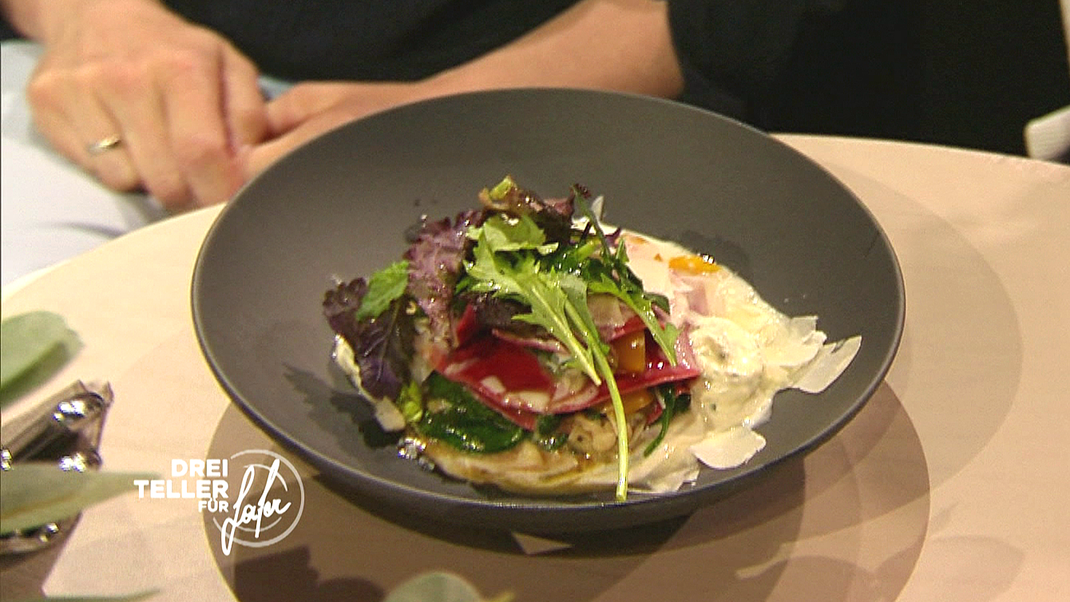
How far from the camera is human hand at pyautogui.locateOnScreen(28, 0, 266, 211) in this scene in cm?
132

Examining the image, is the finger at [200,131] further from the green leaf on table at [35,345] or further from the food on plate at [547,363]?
the food on plate at [547,363]

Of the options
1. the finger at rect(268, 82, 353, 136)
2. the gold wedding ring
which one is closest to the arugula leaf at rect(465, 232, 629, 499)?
the finger at rect(268, 82, 353, 136)

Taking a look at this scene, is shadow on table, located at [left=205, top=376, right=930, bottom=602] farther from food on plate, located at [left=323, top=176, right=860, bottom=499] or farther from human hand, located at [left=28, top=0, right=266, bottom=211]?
human hand, located at [left=28, top=0, right=266, bottom=211]

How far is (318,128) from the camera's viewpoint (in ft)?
4.34

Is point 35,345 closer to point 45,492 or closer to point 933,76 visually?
point 45,492

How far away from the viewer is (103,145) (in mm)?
1320

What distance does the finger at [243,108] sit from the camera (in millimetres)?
1351

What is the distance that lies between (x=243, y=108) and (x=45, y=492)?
3.50 ft

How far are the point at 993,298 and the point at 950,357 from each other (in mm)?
97

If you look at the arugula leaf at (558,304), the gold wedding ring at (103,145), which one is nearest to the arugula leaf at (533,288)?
the arugula leaf at (558,304)

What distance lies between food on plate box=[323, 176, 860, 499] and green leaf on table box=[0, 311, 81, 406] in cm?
29

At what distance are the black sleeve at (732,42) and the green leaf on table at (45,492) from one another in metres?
1.15

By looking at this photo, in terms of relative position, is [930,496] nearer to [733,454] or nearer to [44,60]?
[733,454]

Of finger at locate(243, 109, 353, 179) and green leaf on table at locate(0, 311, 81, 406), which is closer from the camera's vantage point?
green leaf on table at locate(0, 311, 81, 406)
